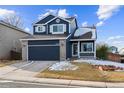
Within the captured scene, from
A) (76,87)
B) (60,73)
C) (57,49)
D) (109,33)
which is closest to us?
(76,87)

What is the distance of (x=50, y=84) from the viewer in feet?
41.3

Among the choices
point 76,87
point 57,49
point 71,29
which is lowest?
point 76,87

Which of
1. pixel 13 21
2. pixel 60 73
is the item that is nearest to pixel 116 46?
pixel 60 73

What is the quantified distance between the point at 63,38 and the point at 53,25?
244 centimetres

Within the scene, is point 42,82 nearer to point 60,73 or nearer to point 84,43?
point 60,73

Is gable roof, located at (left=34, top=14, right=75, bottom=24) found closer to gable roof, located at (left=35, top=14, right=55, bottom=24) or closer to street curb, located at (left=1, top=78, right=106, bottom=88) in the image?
gable roof, located at (left=35, top=14, right=55, bottom=24)

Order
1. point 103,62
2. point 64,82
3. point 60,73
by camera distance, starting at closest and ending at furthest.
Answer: point 64,82
point 60,73
point 103,62

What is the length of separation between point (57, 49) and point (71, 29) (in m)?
3.64

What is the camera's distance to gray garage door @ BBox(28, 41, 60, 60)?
20047mm

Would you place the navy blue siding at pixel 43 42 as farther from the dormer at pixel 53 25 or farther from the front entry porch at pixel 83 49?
the front entry porch at pixel 83 49

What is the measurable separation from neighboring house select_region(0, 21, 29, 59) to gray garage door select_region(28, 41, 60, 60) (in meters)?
1.14

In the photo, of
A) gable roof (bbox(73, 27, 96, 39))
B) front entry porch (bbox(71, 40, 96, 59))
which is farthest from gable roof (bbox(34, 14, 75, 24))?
front entry porch (bbox(71, 40, 96, 59))

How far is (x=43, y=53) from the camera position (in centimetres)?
2031

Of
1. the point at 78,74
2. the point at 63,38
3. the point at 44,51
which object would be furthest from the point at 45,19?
the point at 78,74
